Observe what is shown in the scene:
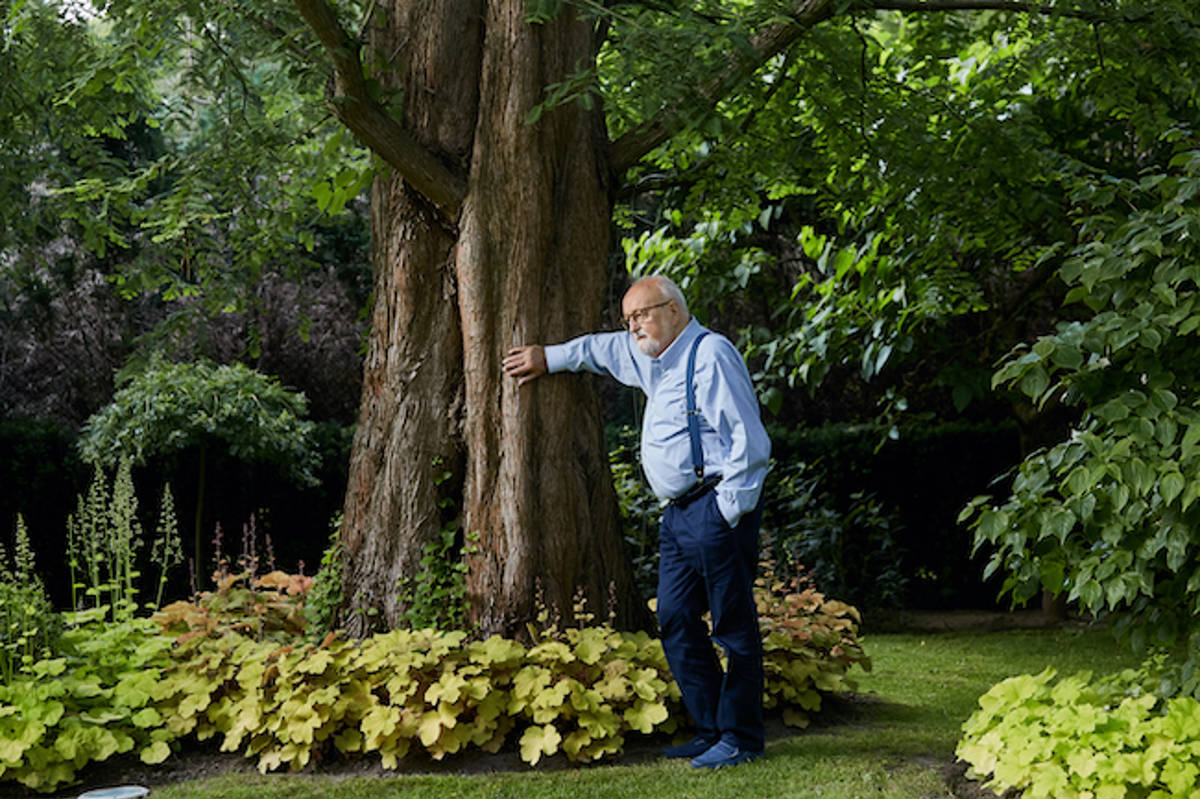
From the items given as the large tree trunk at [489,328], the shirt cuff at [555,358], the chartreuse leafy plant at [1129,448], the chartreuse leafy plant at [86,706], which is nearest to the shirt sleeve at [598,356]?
the shirt cuff at [555,358]

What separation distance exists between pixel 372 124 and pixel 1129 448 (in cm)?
330

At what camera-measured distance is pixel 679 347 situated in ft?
15.8

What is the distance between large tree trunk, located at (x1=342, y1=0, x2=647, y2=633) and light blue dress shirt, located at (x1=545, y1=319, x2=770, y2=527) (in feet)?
2.26

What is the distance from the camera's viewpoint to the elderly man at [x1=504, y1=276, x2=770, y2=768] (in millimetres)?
4539

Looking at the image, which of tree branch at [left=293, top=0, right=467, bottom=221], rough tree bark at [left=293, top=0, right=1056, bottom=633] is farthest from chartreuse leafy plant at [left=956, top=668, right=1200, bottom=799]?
tree branch at [left=293, top=0, right=467, bottom=221]

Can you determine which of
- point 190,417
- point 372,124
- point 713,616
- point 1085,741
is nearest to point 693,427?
point 713,616

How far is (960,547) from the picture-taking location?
1020 centimetres

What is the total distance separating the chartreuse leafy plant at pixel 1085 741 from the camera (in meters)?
3.78

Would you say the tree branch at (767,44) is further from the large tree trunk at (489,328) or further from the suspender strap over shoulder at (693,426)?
the suspender strap over shoulder at (693,426)

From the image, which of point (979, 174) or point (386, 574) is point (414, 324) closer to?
point (386, 574)

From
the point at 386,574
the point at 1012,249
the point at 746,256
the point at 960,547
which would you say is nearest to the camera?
the point at 386,574

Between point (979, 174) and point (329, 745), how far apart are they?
4.38 meters

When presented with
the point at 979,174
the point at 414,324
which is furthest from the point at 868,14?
the point at 414,324

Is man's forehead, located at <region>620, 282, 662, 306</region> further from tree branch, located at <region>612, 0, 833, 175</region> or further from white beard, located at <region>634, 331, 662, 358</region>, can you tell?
tree branch, located at <region>612, 0, 833, 175</region>
